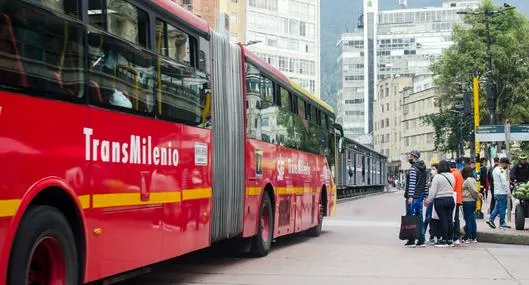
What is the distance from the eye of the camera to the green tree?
48094 millimetres

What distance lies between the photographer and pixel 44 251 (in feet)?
17.9

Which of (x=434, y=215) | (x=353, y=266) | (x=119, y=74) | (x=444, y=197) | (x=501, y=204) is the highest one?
(x=119, y=74)

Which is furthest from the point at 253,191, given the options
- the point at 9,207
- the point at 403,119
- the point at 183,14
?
the point at 403,119

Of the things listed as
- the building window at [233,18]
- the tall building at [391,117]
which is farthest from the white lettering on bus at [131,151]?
the tall building at [391,117]

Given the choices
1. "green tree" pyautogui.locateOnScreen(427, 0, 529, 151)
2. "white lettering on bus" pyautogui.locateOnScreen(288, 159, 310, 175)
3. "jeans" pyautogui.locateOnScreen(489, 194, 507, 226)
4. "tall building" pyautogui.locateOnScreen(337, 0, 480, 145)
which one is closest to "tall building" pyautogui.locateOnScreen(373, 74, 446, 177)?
"tall building" pyautogui.locateOnScreen(337, 0, 480, 145)

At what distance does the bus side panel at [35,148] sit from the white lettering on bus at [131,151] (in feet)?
0.48

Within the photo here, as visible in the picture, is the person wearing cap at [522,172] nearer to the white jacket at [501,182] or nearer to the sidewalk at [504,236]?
the white jacket at [501,182]

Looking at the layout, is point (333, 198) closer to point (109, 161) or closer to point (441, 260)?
point (441, 260)

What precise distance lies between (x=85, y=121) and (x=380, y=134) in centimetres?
13634

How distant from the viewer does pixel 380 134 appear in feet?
459

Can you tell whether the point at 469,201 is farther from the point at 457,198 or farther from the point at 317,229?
the point at 317,229

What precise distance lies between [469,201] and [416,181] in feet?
4.85

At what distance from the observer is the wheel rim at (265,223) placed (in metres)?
12.0

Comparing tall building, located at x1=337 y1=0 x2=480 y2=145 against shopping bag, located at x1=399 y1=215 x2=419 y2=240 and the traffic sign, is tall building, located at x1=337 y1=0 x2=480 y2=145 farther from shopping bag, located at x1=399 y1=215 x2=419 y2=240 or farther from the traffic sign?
shopping bag, located at x1=399 y1=215 x2=419 y2=240
